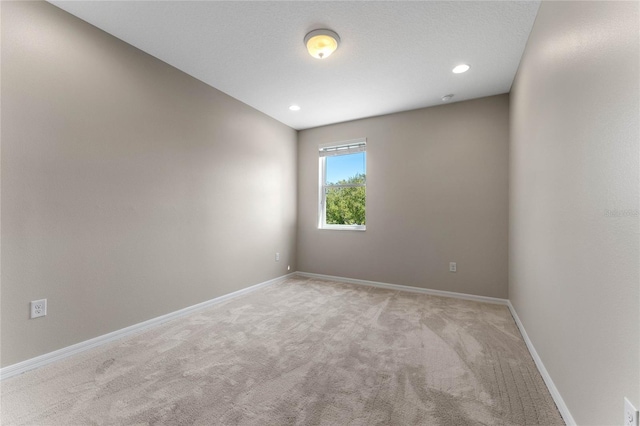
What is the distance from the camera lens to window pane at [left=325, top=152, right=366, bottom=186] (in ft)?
14.4

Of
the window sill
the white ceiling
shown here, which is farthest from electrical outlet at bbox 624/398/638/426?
the window sill

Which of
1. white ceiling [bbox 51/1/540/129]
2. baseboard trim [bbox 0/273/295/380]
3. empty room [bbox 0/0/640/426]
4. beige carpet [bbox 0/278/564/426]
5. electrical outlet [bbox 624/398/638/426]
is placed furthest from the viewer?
white ceiling [bbox 51/1/540/129]

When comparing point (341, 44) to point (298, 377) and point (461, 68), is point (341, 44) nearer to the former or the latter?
point (461, 68)

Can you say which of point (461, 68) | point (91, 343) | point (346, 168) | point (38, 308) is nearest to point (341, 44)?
point (461, 68)

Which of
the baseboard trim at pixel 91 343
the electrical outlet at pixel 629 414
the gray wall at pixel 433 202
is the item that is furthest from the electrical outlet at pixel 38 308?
the gray wall at pixel 433 202

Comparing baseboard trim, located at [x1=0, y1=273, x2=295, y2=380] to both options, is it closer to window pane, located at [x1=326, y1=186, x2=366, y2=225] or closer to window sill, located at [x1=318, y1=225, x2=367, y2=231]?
window sill, located at [x1=318, y1=225, x2=367, y2=231]

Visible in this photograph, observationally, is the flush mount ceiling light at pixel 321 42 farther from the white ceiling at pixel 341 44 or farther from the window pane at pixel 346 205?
the window pane at pixel 346 205

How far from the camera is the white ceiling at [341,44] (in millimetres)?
1963

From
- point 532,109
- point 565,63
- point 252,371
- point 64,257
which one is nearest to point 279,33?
point 565,63

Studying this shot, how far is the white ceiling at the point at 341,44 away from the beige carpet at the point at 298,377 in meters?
2.64

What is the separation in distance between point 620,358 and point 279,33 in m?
2.80

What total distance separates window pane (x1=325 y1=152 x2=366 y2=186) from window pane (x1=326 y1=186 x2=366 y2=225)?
6.3 inches

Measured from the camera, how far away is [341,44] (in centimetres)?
234

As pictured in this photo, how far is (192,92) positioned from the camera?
2973mm
